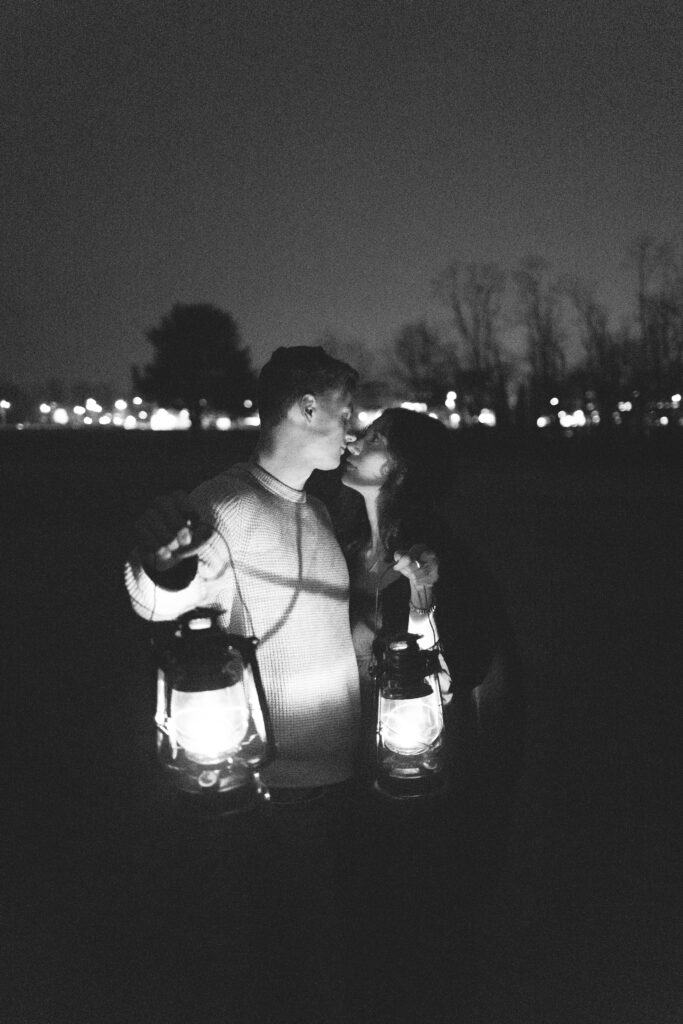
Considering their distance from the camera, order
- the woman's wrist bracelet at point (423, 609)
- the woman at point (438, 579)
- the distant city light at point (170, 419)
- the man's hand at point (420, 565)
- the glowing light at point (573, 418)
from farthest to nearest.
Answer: the distant city light at point (170, 419) < the glowing light at point (573, 418) < the woman at point (438, 579) < the woman's wrist bracelet at point (423, 609) < the man's hand at point (420, 565)

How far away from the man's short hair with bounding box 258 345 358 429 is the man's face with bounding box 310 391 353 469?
0.02 metres

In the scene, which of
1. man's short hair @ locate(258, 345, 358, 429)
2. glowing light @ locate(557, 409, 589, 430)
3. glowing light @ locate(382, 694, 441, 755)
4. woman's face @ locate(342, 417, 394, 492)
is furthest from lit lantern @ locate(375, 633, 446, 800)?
glowing light @ locate(557, 409, 589, 430)

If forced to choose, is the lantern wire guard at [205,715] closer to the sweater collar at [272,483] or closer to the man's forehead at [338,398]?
the sweater collar at [272,483]

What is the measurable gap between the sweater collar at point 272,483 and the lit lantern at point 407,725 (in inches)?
18.3

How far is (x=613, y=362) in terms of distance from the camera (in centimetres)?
5450

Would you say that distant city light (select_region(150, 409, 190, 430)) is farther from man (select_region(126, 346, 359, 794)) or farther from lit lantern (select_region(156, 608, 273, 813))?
lit lantern (select_region(156, 608, 273, 813))

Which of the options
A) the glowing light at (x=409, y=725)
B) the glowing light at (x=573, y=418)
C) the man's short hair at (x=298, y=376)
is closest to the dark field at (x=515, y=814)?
the glowing light at (x=409, y=725)

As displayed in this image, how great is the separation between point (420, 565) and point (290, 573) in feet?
1.30

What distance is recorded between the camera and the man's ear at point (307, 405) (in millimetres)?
2146

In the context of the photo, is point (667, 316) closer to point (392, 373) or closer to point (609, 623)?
point (392, 373)

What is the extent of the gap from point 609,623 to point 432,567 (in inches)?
274

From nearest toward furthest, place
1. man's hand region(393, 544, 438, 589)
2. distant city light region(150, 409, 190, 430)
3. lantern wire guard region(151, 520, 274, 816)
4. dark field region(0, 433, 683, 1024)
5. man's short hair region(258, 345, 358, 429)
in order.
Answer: lantern wire guard region(151, 520, 274, 816) < man's short hair region(258, 345, 358, 429) < man's hand region(393, 544, 438, 589) < dark field region(0, 433, 683, 1024) < distant city light region(150, 409, 190, 430)

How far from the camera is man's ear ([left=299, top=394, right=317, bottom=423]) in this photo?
2.15m

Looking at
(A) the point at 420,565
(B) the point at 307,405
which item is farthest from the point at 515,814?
(B) the point at 307,405
